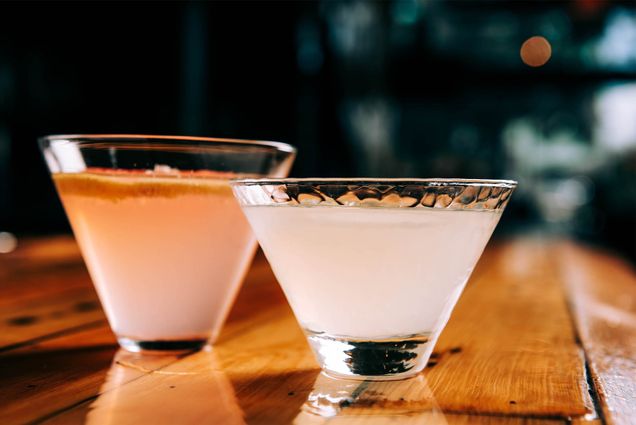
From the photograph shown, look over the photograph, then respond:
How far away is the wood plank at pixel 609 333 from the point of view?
372mm

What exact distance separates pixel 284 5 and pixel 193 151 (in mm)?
3408

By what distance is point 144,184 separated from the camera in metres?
0.46

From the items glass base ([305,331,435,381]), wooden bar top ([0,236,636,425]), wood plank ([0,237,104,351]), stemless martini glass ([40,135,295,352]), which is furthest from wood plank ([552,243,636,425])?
wood plank ([0,237,104,351])

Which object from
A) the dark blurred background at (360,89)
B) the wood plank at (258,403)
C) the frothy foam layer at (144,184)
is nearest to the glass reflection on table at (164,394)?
the wood plank at (258,403)

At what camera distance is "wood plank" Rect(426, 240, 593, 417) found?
1.21ft

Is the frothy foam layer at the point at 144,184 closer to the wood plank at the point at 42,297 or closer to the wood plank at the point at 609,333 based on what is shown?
the wood plank at the point at 42,297

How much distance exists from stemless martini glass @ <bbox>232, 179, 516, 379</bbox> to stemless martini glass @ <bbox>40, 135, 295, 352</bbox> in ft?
0.21

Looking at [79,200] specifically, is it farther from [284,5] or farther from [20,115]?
[284,5]

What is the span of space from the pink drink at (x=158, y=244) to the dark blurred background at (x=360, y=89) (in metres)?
1.97

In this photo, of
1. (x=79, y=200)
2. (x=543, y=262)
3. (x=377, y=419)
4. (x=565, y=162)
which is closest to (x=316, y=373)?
(x=377, y=419)

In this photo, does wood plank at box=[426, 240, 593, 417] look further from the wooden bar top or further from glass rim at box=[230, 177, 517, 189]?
glass rim at box=[230, 177, 517, 189]

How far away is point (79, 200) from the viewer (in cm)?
48

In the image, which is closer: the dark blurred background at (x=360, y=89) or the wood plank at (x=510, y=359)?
the wood plank at (x=510, y=359)

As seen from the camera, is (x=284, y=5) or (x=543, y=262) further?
(x=284, y=5)
